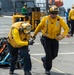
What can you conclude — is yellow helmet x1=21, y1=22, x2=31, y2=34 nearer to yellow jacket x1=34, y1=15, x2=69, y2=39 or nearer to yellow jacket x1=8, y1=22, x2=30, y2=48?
yellow jacket x1=8, y1=22, x2=30, y2=48

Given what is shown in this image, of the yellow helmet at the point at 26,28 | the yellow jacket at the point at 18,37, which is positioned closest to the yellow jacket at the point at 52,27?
the yellow jacket at the point at 18,37

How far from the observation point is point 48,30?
29.8 ft

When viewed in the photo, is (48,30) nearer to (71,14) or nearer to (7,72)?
(7,72)

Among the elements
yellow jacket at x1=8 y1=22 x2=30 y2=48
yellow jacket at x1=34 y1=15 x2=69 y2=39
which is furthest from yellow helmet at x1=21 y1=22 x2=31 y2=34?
yellow jacket at x1=34 y1=15 x2=69 y2=39

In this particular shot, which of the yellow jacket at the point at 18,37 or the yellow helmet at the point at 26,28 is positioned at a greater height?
the yellow helmet at the point at 26,28

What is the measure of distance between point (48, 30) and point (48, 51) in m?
0.50

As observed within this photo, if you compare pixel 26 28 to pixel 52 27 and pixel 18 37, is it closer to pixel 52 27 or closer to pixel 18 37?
pixel 18 37

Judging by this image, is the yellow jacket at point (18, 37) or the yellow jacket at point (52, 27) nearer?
the yellow jacket at point (18, 37)

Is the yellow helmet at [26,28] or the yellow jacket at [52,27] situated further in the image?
the yellow jacket at [52,27]

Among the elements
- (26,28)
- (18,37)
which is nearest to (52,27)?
(26,28)

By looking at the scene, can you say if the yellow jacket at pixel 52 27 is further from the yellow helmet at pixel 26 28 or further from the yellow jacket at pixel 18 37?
the yellow helmet at pixel 26 28

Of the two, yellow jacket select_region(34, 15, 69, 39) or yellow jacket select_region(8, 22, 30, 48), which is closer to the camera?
yellow jacket select_region(8, 22, 30, 48)

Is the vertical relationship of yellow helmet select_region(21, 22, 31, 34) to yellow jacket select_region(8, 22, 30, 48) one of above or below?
above

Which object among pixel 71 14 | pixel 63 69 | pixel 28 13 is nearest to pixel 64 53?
pixel 63 69
